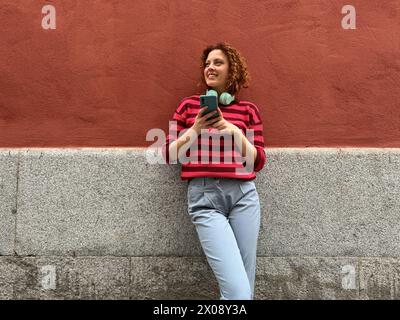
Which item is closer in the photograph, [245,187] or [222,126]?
[222,126]

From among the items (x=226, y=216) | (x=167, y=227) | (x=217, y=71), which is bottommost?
(x=167, y=227)

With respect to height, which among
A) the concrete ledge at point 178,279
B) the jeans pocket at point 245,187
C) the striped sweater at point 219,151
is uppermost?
the striped sweater at point 219,151

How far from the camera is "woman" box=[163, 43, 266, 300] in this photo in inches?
112

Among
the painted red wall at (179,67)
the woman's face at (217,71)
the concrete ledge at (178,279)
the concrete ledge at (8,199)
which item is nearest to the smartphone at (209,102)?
the woman's face at (217,71)

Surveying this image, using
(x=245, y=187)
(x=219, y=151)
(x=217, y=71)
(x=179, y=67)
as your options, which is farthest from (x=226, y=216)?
(x=179, y=67)

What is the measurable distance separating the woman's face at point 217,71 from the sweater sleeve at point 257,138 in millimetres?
281

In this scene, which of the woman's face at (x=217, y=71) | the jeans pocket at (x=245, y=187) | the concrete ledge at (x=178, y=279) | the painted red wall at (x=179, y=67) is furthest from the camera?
the painted red wall at (x=179, y=67)

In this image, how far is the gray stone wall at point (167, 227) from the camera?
11.8 ft

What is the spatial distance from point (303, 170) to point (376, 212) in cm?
66

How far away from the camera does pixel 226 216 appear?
10.1ft

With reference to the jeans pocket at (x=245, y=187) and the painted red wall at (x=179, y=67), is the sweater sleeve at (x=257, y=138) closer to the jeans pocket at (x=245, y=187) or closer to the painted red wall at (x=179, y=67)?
the jeans pocket at (x=245, y=187)

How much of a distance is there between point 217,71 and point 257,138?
56cm

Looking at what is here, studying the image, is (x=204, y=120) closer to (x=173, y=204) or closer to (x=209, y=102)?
(x=209, y=102)

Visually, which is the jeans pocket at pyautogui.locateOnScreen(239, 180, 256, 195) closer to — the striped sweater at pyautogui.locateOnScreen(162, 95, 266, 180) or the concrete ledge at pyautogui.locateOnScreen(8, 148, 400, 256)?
the striped sweater at pyautogui.locateOnScreen(162, 95, 266, 180)
